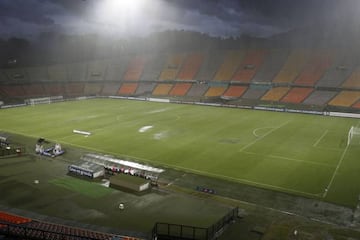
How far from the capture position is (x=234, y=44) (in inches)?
3917

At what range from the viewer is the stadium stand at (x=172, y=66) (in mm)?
92400

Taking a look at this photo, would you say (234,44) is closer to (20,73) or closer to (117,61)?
(117,61)

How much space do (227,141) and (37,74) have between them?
7078 cm

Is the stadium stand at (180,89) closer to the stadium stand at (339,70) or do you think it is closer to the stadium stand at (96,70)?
the stadium stand at (96,70)

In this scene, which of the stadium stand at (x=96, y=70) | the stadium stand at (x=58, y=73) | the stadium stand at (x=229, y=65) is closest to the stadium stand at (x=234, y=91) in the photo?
the stadium stand at (x=229, y=65)

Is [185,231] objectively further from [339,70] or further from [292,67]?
[292,67]

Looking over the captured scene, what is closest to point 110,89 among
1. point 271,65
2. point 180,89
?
point 180,89

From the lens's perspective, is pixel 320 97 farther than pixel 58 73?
No

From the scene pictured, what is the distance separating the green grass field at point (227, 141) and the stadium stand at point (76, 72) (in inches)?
1351

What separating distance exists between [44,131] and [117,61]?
64123 millimetres

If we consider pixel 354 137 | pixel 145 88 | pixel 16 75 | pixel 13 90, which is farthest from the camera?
pixel 145 88

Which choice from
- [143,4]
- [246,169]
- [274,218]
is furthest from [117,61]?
[274,218]

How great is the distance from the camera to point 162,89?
3430 inches

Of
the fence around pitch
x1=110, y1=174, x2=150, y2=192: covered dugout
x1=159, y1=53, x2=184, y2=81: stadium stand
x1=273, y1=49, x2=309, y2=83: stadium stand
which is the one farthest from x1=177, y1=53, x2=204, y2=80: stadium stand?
the fence around pitch
